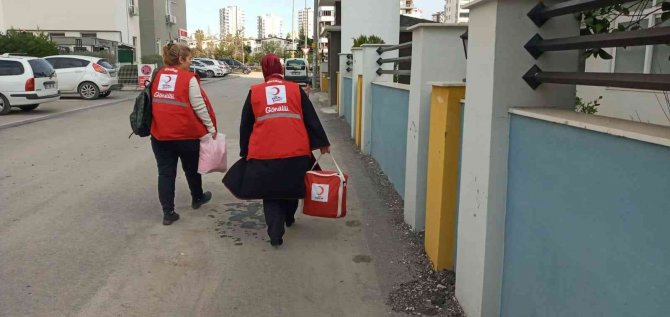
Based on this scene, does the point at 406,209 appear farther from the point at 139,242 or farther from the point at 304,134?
the point at 139,242

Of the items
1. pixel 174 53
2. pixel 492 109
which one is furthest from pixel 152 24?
pixel 492 109

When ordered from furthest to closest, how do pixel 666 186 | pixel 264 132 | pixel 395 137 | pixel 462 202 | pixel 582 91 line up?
pixel 582 91 → pixel 395 137 → pixel 264 132 → pixel 462 202 → pixel 666 186

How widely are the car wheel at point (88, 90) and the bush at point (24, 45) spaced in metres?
7.82

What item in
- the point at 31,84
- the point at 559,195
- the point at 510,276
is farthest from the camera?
the point at 31,84

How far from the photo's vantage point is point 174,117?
222 inches

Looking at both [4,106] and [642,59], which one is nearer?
[642,59]

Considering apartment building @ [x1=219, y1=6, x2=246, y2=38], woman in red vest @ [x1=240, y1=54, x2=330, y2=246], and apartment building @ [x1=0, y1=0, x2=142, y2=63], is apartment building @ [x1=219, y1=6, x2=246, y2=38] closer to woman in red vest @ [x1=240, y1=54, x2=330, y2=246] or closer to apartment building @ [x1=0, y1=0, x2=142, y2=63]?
apartment building @ [x1=0, y1=0, x2=142, y2=63]

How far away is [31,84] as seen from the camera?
15906 mm

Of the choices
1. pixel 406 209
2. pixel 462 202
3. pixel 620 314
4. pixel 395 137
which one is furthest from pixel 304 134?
pixel 620 314

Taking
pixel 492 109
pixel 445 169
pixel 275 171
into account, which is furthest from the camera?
pixel 275 171

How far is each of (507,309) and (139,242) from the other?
3310 mm

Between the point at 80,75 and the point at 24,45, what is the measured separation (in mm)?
8817

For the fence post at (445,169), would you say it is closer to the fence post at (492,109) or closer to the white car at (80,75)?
the fence post at (492,109)

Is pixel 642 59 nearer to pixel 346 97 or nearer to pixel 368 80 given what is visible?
pixel 368 80
